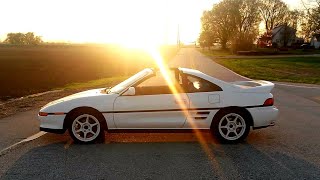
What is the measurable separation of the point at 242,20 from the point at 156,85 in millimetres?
78832

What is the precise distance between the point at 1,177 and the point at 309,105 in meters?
9.01

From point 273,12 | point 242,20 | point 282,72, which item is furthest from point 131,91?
point 273,12

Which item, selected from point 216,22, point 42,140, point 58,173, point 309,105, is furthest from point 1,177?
point 216,22

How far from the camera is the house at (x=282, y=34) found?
82938 mm

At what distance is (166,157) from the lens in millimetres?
5703

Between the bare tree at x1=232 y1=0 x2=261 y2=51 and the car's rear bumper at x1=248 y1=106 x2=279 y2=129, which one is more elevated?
the bare tree at x1=232 y1=0 x2=261 y2=51

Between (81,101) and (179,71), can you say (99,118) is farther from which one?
(179,71)

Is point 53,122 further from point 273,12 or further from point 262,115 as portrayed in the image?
point 273,12

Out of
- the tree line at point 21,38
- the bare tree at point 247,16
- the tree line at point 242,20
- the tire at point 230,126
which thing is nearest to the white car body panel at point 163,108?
the tire at point 230,126

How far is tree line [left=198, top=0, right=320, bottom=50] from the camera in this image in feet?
238

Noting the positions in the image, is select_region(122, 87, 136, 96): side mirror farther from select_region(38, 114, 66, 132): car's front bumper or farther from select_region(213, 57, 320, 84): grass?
select_region(213, 57, 320, 84): grass

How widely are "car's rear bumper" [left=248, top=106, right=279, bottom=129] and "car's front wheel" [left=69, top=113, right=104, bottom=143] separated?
2699 millimetres

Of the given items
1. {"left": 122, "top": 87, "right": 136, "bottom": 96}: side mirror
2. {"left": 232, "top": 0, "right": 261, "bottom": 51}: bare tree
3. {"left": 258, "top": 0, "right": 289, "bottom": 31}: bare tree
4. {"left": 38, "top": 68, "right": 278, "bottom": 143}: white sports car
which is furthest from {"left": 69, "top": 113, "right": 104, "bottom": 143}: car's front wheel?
{"left": 258, "top": 0, "right": 289, "bottom": 31}: bare tree

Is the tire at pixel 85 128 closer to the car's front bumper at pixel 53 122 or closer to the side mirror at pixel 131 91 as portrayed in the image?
the car's front bumper at pixel 53 122
